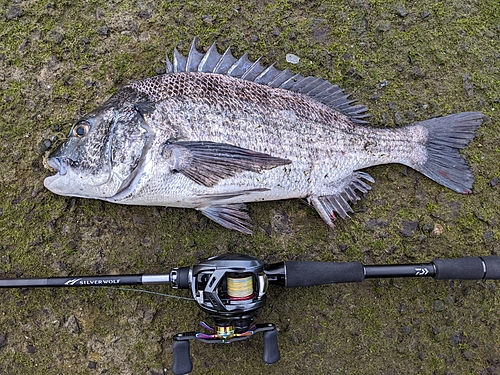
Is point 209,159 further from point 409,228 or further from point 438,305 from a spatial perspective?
point 438,305

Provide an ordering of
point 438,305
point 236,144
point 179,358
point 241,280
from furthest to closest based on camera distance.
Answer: point 438,305
point 236,144
point 179,358
point 241,280

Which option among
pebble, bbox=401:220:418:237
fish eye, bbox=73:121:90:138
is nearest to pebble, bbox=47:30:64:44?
fish eye, bbox=73:121:90:138

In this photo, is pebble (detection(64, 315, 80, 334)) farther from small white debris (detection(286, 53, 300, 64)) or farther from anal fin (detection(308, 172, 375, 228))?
small white debris (detection(286, 53, 300, 64))

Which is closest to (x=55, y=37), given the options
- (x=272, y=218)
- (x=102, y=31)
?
(x=102, y=31)

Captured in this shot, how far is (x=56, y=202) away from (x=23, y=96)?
0.76m

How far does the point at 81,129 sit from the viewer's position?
2150mm

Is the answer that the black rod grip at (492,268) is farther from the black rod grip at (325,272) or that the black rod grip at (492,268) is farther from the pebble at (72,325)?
the pebble at (72,325)

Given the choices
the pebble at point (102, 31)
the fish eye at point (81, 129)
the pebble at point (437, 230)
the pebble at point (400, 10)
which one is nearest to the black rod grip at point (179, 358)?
the fish eye at point (81, 129)

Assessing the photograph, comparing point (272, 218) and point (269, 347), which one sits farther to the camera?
point (272, 218)

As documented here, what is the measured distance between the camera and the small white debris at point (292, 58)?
2.61m

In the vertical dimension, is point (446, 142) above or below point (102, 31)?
below

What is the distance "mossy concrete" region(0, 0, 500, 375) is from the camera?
2426 millimetres

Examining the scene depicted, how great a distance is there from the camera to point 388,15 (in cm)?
266

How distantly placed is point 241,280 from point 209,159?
0.69 metres
